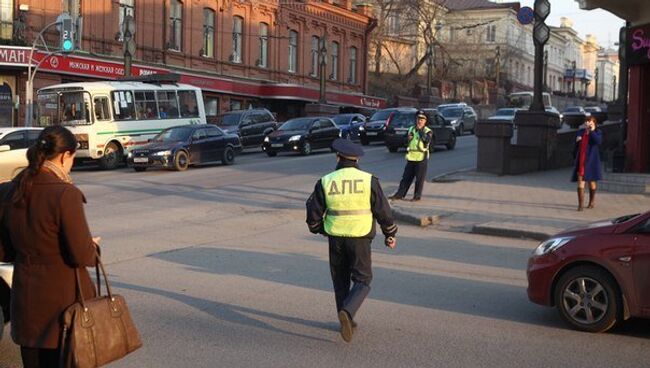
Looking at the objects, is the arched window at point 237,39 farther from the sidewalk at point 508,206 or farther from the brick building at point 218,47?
the sidewalk at point 508,206

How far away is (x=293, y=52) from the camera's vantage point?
171 ft

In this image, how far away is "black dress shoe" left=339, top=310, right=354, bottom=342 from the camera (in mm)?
6199

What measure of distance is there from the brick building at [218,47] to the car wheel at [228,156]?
950 centimetres

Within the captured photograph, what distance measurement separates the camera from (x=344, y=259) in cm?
657

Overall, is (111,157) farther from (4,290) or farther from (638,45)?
(4,290)

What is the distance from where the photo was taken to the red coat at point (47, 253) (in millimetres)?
3861

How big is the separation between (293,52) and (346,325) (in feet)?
155

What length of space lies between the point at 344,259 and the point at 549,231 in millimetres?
7111

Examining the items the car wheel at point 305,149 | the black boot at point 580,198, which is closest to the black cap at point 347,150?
the black boot at point 580,198

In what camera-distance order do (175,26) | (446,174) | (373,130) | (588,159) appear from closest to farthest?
Result: (588,159), (446,174), (373,130), (175,26)

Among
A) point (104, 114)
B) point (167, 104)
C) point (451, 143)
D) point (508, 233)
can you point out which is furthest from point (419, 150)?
point (451, 143)

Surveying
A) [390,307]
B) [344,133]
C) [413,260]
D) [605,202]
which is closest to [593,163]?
[605,202]

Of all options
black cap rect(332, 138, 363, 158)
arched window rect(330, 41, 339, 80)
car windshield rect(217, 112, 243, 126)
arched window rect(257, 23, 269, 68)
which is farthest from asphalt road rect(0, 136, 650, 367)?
arched window rect(330, 41, 339, 80)

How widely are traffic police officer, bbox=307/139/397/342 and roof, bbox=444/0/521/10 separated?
89529 mm
